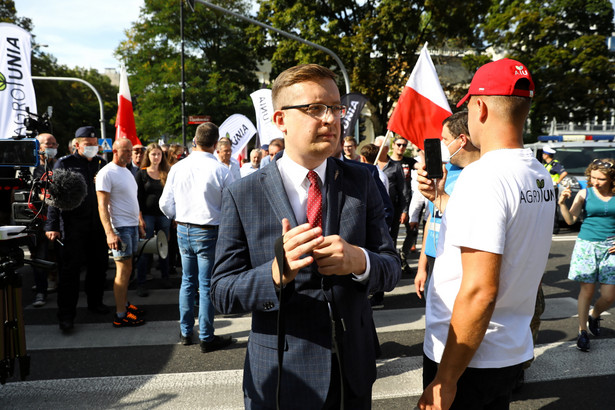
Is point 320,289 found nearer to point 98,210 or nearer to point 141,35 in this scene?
point 98,210

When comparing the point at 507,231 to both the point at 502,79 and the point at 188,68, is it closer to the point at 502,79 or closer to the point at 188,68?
the point at 502,79

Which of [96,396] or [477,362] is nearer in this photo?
[477,362]

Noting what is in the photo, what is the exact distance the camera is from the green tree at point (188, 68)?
29.8m

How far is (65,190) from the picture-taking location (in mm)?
4715

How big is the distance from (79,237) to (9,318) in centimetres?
221

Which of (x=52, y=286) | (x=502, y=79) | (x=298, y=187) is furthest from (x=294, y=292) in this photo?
(x=52, y=286)

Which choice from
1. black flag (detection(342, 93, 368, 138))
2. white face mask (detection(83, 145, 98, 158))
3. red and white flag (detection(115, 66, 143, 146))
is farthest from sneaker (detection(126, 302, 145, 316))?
black flag (detection(342, 93, 368, 138))

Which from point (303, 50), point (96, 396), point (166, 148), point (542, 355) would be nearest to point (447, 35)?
point (303, 50)

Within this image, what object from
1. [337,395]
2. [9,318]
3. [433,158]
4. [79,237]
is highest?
[433,158]

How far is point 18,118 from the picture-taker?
629 centimetres

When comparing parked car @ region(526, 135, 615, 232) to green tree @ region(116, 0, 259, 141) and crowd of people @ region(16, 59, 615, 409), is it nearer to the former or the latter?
crowd of people @ region(16, 59, 615, 409)

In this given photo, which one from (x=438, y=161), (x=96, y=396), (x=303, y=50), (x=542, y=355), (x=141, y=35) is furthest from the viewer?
(x=141, y=35)

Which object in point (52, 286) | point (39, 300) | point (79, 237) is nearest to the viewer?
point (79, 237)

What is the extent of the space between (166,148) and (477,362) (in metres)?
8.00
